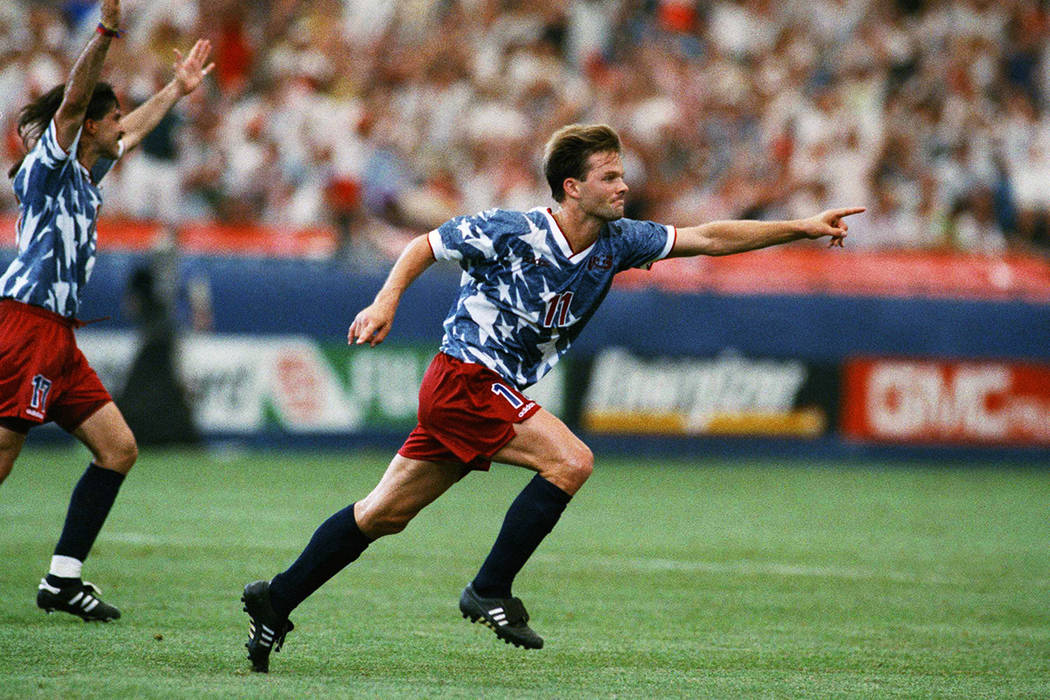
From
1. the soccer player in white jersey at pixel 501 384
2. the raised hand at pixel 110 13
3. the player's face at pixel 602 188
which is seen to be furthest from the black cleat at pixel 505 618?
the raised hand at pixel 110 13

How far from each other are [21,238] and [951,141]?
13700mm

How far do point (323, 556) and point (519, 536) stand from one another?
2.36 ft

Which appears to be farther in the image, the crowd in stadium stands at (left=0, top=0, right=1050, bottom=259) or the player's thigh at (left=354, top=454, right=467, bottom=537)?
the crowd in stadium stands at (left=0, top=0, right=1050, bottom=259)

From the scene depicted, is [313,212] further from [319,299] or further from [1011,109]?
[1011,109]

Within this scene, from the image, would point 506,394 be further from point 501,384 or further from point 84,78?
point 84,78

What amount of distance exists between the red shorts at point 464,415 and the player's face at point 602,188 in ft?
2.39

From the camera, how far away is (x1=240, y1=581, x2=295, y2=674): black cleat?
5.39 meters

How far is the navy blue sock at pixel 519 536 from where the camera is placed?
5.54 meters

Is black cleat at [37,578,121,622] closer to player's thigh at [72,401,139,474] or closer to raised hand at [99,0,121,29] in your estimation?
player's thigh at [72,401,139,474]

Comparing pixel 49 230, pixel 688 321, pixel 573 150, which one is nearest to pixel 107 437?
pixel 49 230

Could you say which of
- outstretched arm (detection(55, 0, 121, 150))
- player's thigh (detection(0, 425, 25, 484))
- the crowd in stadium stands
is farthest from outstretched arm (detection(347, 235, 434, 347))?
the crowd in stadium stands

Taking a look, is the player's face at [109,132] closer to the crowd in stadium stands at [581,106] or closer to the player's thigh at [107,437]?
the player's thigh at [107,437]

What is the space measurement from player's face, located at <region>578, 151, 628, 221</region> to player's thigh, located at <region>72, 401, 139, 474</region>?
7.51 feet

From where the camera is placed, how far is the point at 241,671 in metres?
5.35
